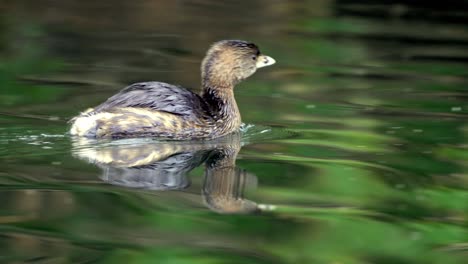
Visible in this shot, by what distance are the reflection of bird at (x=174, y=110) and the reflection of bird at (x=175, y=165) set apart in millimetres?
127

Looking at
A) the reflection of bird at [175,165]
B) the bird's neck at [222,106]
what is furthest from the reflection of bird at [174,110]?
the reflection of bird at [175,165]

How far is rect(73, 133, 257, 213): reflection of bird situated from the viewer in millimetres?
6363

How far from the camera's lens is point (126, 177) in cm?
666

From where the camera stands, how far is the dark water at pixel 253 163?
5375 millimetres

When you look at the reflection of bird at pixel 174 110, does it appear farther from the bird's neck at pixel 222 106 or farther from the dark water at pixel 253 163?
the dark water at pixel 253 163

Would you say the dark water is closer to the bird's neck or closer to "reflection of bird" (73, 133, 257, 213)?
"reflection of bird" (73, 133, 257, 213)

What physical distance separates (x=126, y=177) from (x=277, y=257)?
1.77m

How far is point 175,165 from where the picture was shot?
7.16 meters

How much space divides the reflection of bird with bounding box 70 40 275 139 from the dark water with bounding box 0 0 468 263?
17 cm

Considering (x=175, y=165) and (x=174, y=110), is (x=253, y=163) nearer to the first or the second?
(x=175, y=165)

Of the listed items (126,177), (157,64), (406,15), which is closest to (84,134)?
(126,177)

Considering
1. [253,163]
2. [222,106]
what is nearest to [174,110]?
[222,106]

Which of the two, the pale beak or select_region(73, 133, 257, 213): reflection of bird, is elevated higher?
the pale beak

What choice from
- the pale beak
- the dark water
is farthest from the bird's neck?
the pale beak
